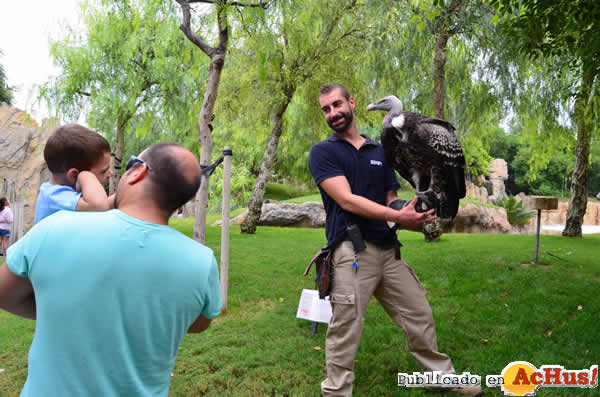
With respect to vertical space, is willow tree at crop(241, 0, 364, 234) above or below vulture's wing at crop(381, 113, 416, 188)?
above

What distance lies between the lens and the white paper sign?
3599mm

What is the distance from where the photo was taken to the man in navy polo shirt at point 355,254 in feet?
7.39

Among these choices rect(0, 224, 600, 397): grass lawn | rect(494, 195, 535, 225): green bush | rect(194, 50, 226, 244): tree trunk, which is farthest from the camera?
rect(494, 195, 535, 225): green bush

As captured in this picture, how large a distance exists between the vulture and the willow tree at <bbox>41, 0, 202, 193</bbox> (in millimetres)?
9294

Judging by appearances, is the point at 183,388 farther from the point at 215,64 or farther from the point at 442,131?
the point at 215,64

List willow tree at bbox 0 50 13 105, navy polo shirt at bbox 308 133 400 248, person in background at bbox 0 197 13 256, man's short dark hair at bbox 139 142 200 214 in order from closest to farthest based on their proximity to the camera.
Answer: man's short dark hair at bbox 139 142 200 214
navy polo shirt at bbox 308 133 400 248
person in background at bbox 0 197 13 256
willow tree at bbox 0 50 13 105

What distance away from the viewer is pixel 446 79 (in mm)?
9797

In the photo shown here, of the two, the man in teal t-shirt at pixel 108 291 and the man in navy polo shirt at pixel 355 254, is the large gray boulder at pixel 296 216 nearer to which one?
the man in navy polo shirt at pixel 355 254

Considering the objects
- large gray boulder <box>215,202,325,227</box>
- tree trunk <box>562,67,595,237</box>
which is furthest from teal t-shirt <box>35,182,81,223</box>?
large gray boulder <box>215,202,325,227</box>

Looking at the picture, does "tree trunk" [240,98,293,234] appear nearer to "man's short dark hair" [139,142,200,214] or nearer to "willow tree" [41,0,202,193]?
"willow tree" [41,0,202,193]

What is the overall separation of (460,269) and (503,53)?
17.2 ft

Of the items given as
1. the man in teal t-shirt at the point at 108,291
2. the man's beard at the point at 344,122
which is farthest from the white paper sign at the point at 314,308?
the man in teal t-shirt at the point at 108,291

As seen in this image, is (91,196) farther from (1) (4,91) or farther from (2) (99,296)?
(1) (4,91)

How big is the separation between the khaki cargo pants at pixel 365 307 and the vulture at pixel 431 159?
0.53 meters
